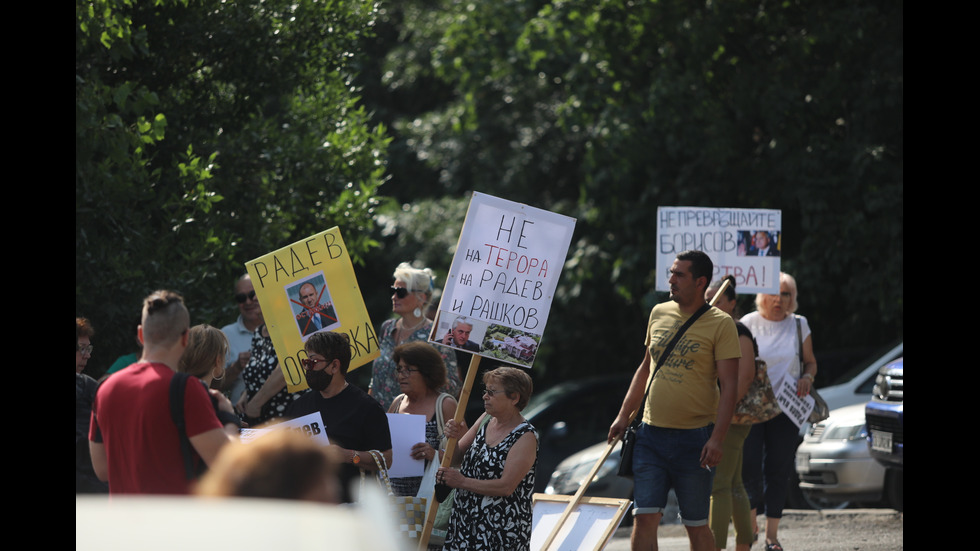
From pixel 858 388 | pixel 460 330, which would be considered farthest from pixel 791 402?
pixel 858 388

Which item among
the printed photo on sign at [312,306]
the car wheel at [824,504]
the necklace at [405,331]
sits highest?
the printed photo on sign at [312,306]

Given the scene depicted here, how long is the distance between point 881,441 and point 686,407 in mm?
4389

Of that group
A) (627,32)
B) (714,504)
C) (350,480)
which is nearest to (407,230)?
(627,32)

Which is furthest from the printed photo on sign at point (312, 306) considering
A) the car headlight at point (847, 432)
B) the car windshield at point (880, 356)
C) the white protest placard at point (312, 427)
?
the car windshield at point (880, 356)

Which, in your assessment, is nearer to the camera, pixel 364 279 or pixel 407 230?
pixel 407 230

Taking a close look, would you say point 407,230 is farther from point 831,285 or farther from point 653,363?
point 653,363

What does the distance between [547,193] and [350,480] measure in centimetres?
1323

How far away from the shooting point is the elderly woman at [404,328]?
7453 millimetres

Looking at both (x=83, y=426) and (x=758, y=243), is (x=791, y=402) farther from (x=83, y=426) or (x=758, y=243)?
(x=83, y=426)

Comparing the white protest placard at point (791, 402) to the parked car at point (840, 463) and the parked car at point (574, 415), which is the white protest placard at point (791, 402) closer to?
the parked car at point (840, 463)

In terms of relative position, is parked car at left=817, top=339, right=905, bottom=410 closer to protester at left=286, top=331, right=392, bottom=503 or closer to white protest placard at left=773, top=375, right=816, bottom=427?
white protest placard at left=773, top=375, right=816, bottom=427

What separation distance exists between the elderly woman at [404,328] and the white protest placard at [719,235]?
2052 millimetres

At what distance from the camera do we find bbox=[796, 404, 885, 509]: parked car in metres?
11.3

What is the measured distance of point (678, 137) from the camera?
14922 mm
